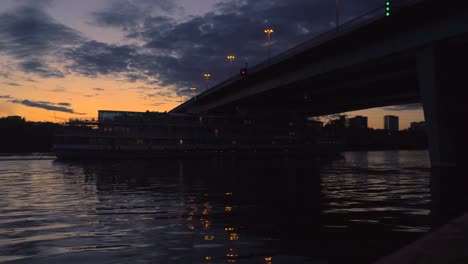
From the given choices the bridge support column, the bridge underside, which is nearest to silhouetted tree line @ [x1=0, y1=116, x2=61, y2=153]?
the bridge underside

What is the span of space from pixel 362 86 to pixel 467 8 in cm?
3510

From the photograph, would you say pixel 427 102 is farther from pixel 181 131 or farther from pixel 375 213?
pixel 181 131

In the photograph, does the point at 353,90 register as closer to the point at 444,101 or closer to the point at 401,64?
the point at 401,64

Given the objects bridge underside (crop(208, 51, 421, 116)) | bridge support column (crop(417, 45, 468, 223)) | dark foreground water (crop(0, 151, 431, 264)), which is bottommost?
Result: dark foreground water (crop(0, 151, 431, 264))

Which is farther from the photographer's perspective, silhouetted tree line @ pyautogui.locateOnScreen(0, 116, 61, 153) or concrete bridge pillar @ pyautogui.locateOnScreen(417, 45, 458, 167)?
silhouetted tree line @ pyautogui.locateOnScreen(0, 116, 61, 153)

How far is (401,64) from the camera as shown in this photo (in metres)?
59.5

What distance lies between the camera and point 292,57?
70.5 metres

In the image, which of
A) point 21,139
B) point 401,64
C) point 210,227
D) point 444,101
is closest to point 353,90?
point 401,64

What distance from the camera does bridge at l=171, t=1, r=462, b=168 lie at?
156 ft

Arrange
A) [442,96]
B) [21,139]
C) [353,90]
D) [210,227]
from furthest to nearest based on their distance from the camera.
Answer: [21,139], [353,90], [442,96], [210,227]

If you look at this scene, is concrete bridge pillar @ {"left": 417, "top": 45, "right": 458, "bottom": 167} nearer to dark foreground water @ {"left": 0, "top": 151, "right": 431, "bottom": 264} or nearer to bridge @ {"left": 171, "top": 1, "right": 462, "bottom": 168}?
bridge @ {"left": 171, "top": 1, "right": 462, "bottom": 168}

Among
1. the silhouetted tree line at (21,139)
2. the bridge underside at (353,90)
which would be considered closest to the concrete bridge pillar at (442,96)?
the bridge underside at (353,90)

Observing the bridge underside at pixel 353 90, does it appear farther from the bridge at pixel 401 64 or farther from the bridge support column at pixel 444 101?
the bridge support column at pixel 444 101

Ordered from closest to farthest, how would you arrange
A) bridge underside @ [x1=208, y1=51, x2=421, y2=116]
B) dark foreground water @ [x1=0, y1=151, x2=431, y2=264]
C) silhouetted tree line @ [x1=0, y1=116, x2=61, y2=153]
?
dark foreground water @ [x1=0, y1=151, x2=431, y2=264], bridge underside @ [x1=208, y1=51, x2=421, y2=116], silhouetted tree line @ [x1=0, y1=116, x2=61, y2=153]
